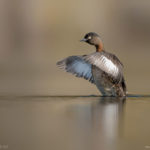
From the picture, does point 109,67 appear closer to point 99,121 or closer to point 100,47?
point 100,47

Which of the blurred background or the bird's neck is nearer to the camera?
the bird's neck

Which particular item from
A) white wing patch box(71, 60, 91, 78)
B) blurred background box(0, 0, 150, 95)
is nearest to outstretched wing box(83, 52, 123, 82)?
white wing patch box(71, 60, 91, 78)

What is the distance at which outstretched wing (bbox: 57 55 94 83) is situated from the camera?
12680 millimetres

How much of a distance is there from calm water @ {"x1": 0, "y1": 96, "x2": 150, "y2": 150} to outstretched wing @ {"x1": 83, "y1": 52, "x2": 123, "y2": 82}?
47 cm

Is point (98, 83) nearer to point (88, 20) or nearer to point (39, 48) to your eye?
point (39, 48)

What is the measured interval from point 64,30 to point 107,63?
1981 centimetres

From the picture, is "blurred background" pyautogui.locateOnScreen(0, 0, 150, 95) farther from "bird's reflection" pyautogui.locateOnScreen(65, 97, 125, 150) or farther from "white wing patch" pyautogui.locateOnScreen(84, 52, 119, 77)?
"bird's reflection" pyautogui.locateOnScreen(65, 97, 125, 150)

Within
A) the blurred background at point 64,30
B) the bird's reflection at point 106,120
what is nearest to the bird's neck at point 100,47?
the bird's reflection at point 106,120

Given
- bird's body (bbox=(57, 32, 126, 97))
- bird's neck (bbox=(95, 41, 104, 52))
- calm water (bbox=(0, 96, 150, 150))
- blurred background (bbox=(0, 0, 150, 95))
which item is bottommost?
calm water (bbox=(0, 96, 150, 150))

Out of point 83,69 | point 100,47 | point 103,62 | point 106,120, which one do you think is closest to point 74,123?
point 106,120

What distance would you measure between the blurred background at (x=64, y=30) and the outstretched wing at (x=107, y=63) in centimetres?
716

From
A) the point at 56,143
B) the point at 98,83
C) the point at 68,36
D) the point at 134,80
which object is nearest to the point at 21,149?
the point at 56,143

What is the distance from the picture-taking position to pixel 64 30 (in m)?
31.8

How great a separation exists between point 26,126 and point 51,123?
372mm
